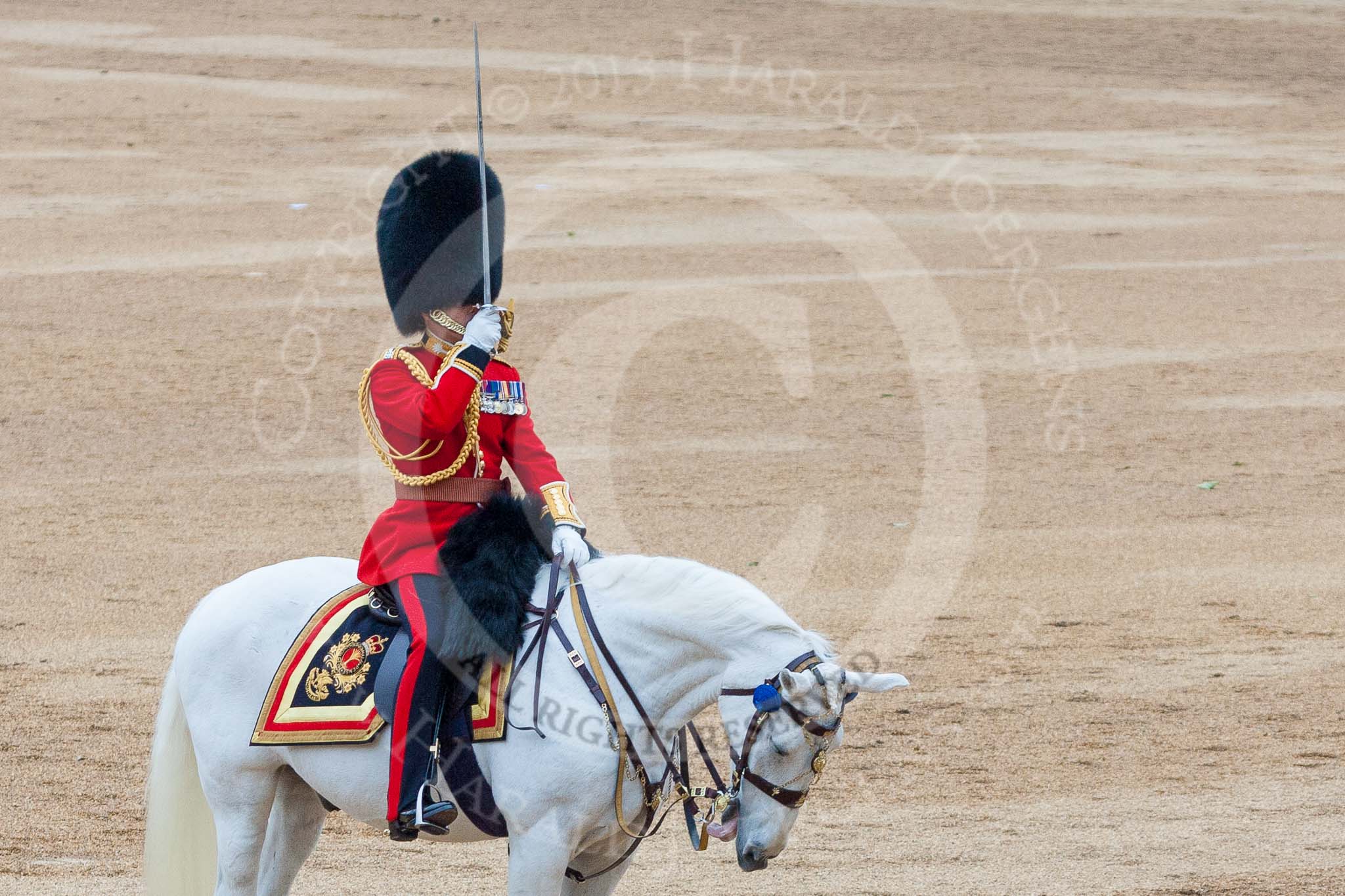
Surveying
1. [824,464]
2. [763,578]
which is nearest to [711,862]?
[763,578]

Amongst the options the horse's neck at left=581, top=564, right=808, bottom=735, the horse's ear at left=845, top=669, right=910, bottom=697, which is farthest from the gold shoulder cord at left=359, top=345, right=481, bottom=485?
the horse's ear at left=845, top=669, right=910, bottom=697

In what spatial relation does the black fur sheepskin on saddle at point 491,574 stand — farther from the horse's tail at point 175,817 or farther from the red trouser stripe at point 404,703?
the horse's tail at point 175,817

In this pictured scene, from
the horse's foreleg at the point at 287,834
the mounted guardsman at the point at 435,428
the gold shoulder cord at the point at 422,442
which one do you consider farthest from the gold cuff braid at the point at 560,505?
the horse's foreleg at the point at 287,834

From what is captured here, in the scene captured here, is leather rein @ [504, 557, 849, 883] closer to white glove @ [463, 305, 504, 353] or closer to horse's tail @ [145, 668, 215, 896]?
white glove @ [463, 305, 504, 353]

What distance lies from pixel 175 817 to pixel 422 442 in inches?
50.3

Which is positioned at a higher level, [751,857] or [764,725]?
[764,725]

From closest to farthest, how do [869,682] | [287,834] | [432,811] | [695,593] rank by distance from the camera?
[869,682], [695,593], [432,811], [287,834]

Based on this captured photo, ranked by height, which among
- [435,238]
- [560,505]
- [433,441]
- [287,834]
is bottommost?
[287,834]

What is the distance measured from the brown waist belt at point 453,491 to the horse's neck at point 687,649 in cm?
49

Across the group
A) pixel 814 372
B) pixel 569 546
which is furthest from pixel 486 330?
pixel 814 372

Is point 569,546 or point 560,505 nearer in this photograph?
point 569,546

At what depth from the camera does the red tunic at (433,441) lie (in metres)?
3.92

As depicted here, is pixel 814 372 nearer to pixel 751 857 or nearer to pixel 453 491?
pixel 453 491

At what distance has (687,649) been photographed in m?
3.74
